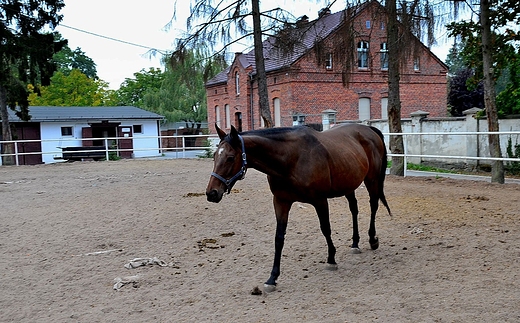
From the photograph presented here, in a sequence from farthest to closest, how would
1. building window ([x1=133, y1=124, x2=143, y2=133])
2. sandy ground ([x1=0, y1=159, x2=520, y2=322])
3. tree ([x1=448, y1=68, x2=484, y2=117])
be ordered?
building window ([x1=133, y1=124, x2=143, y2=133]), tree ([x1=448, y1=68, x2=484, y2=117]), sandy ground ([x1=0, y1=159, x2=520, y2=322])

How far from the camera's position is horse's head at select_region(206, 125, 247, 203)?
419 centimetres

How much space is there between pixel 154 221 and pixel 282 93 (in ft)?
70.1

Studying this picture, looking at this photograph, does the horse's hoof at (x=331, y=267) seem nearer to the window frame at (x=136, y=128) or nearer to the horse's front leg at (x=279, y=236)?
the horse's front leg at (x=279, y=236)

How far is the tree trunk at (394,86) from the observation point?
34.1ft

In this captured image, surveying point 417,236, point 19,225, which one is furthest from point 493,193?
point 19,225

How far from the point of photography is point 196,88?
15367 mm

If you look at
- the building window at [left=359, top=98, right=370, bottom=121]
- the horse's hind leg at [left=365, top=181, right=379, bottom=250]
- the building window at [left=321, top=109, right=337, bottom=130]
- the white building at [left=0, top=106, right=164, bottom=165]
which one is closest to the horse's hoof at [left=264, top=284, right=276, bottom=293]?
the horse's hind leg at [left=365, top=181, right=379, bottom=250]

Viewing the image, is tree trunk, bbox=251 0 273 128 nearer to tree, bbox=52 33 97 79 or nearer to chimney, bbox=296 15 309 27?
chimney, bbox=296 15 309 27

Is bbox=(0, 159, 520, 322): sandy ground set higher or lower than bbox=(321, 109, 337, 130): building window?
lower

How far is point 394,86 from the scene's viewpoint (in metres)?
12.6

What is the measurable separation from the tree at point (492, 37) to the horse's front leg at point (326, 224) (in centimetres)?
760

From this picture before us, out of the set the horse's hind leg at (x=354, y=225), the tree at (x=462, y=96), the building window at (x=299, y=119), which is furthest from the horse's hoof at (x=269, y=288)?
the tree at (x=462, y=96)

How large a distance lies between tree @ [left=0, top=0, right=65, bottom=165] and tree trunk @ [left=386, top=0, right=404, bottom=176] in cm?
1692

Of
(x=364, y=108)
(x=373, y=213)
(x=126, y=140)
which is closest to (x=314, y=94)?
(x=364, y=108)
